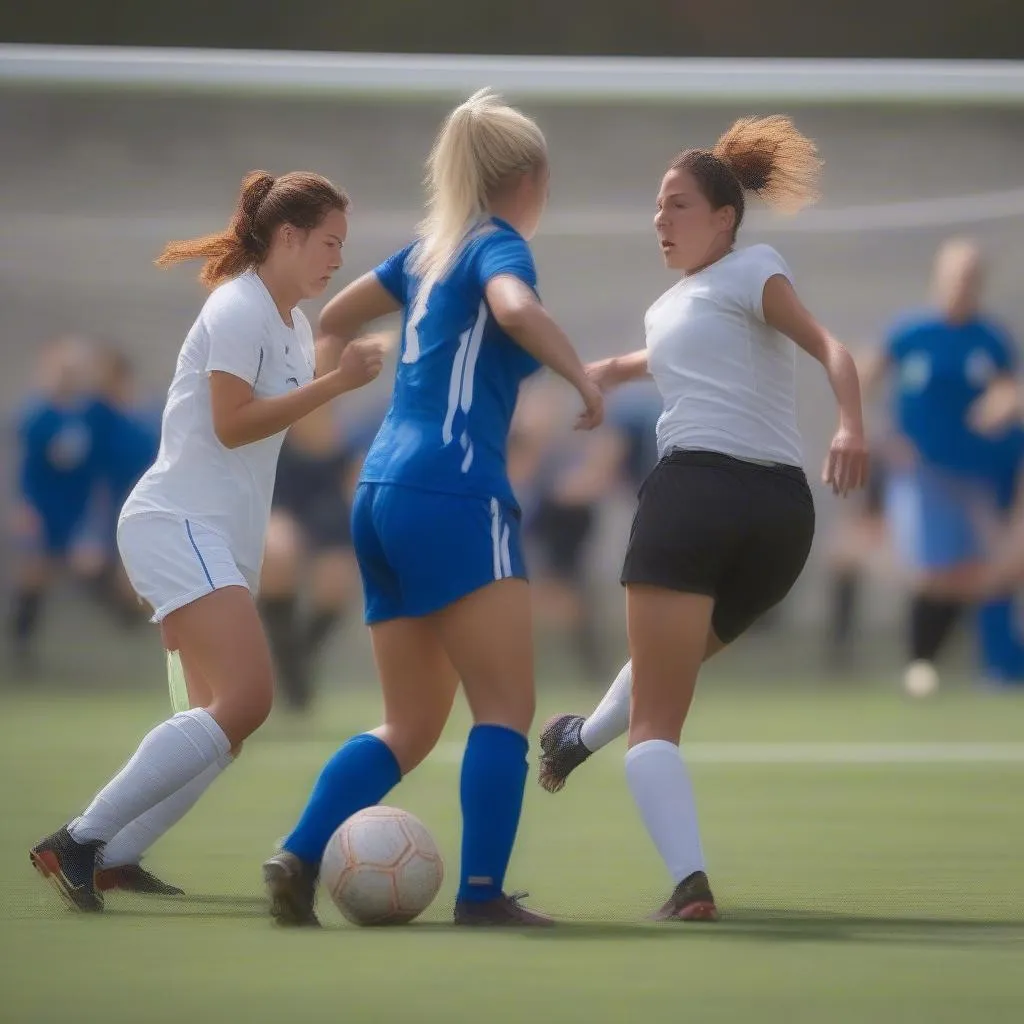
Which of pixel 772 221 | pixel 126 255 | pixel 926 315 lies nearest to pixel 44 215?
pixel 126 255

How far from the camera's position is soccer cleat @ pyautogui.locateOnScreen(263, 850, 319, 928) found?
427 centimetres

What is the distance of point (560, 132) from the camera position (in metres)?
11.4

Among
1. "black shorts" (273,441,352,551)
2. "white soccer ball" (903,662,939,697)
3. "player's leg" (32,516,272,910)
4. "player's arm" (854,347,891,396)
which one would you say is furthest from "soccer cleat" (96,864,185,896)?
"player's arm" (854,347,891,396)

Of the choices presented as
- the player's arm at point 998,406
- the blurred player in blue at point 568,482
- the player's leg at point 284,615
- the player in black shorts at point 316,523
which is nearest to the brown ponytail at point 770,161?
the player's leg at point 284,615

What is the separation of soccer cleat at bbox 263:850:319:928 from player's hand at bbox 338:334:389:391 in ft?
3.02

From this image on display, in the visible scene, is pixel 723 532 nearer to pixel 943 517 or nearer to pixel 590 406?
pixel 590 406

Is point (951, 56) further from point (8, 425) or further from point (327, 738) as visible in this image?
point (327, 738)

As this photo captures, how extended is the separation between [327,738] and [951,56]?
27.7ft

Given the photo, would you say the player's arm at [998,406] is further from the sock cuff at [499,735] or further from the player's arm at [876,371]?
the sock cuff at [499,735]

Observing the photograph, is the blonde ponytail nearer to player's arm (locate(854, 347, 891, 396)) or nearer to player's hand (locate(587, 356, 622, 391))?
player's hand (locate(587, 356, 622, 391))

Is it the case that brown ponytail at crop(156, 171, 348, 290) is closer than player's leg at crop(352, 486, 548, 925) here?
No

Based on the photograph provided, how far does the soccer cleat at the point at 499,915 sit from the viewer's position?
4.26m

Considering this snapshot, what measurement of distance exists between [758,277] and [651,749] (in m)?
0.98

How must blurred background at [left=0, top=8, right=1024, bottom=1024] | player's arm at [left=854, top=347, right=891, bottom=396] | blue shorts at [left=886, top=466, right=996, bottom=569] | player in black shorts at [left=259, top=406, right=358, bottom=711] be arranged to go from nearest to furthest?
blurred background at [left=0, top=8, right=1024, bottom=1024]
player in black shorts at [left=259, top=406, right=358, bottom=711]
player's arm at [left=854, top=347, right=891, bottom=396]
blue shorts at [left=886, top=466, right=996, bottom=569]
